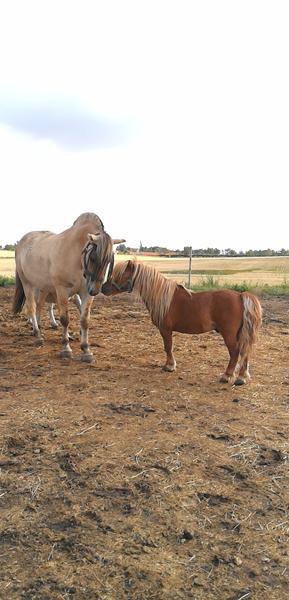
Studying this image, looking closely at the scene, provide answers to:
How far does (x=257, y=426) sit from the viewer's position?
4.09m

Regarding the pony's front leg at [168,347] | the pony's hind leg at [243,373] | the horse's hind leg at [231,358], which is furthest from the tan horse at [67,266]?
the pony's hind leg at [243,373]

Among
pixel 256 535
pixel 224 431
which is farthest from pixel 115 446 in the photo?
pixel 256 535

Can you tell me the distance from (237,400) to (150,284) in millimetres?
1791

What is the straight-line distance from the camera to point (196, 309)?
5.46m

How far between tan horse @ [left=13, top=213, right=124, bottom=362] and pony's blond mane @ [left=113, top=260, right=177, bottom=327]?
0.30 m

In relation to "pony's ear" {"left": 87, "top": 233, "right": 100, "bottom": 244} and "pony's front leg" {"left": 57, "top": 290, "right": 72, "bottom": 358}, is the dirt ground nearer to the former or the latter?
"pony's front leg" {"left": 57, "top": 290, "right": 72, "bottom": 358}

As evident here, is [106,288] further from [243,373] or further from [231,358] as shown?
[243,373]

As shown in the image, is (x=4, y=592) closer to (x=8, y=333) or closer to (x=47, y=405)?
(x=47, y=405)

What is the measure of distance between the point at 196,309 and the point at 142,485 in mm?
2774

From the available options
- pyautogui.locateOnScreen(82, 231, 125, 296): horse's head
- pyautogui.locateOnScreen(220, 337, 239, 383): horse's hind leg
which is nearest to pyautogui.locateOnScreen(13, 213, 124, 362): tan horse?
pyautogui.locateOnScreen(82, 231, 125, 296): horse's head

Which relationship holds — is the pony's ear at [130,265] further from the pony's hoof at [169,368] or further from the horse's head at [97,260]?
the pony's hoof at [169,368]

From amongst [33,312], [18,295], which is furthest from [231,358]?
[18,295]

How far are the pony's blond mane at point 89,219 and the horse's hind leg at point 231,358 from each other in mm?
2242

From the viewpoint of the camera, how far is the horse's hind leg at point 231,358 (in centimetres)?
527
